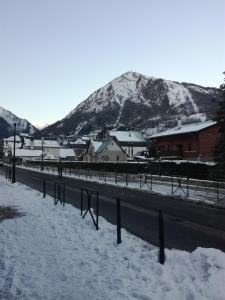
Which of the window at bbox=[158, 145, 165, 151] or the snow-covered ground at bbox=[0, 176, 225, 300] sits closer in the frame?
the snow-covered ground at bbox=[0, 176, 225, 300]

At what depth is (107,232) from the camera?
11.7 metres

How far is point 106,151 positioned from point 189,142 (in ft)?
119

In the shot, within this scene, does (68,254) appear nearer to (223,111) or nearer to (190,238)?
(190,238)

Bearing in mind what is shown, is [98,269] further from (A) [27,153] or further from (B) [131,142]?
(A) [27,153]

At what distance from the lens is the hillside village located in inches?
2109

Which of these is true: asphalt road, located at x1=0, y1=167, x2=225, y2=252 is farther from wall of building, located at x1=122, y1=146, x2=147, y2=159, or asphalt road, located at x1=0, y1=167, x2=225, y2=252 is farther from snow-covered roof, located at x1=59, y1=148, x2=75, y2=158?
snow-covered roof, located at x1=59, y1=148, x2=75, y2=158

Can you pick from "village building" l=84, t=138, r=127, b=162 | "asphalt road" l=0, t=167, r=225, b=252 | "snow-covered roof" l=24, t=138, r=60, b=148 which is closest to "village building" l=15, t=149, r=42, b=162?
"snow-covered roof" l=24, t=138, r=60, b=148

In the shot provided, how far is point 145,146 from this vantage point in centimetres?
11281

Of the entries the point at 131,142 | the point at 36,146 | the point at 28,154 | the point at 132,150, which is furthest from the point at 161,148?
the point at 36,146

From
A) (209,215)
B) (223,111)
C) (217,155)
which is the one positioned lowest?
(209,215)

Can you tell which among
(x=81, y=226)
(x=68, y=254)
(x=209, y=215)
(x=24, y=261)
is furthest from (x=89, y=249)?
(x=209, y=215)

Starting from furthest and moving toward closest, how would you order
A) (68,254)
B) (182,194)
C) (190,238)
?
(182,194)
(190,238)
(68,254)

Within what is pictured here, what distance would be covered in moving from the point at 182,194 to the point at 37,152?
5170 inches

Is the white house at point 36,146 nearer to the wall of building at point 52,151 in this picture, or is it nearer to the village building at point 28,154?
the wall of building at point 52,151
